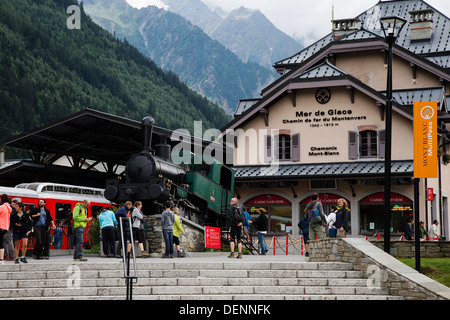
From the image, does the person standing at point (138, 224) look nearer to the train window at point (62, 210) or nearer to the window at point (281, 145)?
the train window at point (62, 210)

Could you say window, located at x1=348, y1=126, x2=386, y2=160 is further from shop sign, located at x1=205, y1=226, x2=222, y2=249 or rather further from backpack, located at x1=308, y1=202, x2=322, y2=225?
backpack, located at x1=308, y1=202, x2=322, y2=225

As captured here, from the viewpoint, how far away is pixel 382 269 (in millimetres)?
13836

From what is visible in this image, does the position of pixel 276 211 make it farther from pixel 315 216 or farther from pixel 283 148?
pixel 315 216

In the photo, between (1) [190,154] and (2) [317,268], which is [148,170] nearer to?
(1) [190,154]

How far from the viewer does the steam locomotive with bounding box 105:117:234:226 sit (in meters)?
23.1

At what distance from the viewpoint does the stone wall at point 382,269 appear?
42.0ft

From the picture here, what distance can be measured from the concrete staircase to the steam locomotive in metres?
8.06

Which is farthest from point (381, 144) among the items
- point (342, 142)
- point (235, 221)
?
point (235, 221)

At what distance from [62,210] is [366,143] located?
546 inches

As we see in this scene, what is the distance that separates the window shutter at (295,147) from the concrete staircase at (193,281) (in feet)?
59.7

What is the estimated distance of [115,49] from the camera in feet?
475

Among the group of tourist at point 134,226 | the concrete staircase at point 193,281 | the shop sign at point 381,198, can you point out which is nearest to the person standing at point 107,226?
the group of tourist at point 134,226
